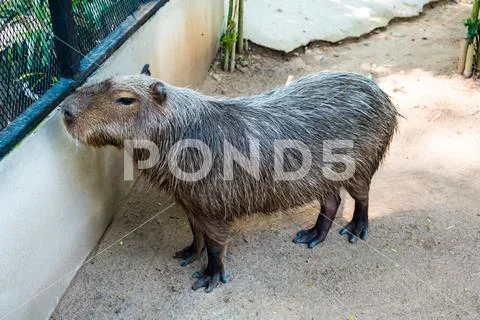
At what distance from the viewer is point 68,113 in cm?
264

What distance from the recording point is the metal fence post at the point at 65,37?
2.73 metres

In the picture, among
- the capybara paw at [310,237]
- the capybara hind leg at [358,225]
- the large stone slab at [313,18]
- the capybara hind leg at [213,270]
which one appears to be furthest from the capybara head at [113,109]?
the large stone slab at [313,18]

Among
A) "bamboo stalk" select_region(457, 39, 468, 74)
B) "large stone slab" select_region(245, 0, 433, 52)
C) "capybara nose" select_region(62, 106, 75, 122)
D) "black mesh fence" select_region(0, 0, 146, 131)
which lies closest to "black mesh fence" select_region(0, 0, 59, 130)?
"black mesh fence" select_region(0, 0, 146, 131)

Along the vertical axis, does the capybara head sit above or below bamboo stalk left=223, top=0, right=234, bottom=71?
above

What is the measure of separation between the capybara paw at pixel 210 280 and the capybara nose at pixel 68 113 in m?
1.14

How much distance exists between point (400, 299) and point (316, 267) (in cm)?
50

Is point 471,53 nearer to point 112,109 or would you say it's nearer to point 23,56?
point 112,109

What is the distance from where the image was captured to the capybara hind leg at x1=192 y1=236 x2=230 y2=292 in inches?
123

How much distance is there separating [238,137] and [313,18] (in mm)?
3656

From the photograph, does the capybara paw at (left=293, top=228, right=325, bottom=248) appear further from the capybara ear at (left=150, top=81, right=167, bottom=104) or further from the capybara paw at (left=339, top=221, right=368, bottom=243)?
the capybara ear at (left=150, top=81, right=167, bottom=104)

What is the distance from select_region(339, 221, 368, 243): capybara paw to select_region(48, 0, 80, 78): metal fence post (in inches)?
73.1

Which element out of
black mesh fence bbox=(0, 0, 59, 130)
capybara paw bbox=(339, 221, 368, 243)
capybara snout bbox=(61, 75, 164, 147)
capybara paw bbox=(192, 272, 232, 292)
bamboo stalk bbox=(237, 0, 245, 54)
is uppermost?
black mesh fence bbox=(0, 0, 59, 130)

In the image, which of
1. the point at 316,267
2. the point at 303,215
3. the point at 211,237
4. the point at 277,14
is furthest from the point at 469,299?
the point at 277,14

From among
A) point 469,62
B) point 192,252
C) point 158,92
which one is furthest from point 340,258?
point 469,62
